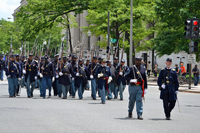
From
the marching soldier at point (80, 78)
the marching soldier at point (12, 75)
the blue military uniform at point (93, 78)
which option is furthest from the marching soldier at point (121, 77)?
the marching soldier at point (12, 75)

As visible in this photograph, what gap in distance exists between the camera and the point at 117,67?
58.4 feet

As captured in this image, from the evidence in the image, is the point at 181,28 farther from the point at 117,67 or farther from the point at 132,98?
the point at 132,98

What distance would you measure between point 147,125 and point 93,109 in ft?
12.1

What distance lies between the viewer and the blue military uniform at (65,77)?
17281mm

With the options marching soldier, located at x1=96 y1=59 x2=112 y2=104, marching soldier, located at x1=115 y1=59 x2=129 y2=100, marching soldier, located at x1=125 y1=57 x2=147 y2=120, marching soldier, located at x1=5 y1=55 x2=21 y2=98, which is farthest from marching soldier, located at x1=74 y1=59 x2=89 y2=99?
marching soldier, located at x1=125 y1=57 x2=147 y2=120

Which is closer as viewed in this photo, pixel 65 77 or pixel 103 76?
pixel 103 76

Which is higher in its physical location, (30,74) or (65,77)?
(30,74)

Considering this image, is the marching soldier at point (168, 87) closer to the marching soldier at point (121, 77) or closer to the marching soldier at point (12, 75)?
the marching soldier at point (121, 77)

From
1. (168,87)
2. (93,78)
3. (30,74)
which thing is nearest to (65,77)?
(93,78)

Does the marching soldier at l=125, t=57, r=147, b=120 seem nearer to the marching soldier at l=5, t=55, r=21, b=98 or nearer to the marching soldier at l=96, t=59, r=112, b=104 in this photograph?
the marching soldier at l=96, t=59, r=112, b=104

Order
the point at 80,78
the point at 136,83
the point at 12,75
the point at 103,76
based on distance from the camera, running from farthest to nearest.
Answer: the point at 80,78
the point at 12,75
the point at 103,76
the point at 136,83

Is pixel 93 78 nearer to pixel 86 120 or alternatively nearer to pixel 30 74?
pixel 30 74

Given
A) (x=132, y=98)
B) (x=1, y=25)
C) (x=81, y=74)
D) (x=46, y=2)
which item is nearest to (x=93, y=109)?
(x=132, y=98)

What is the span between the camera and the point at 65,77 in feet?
57.0
